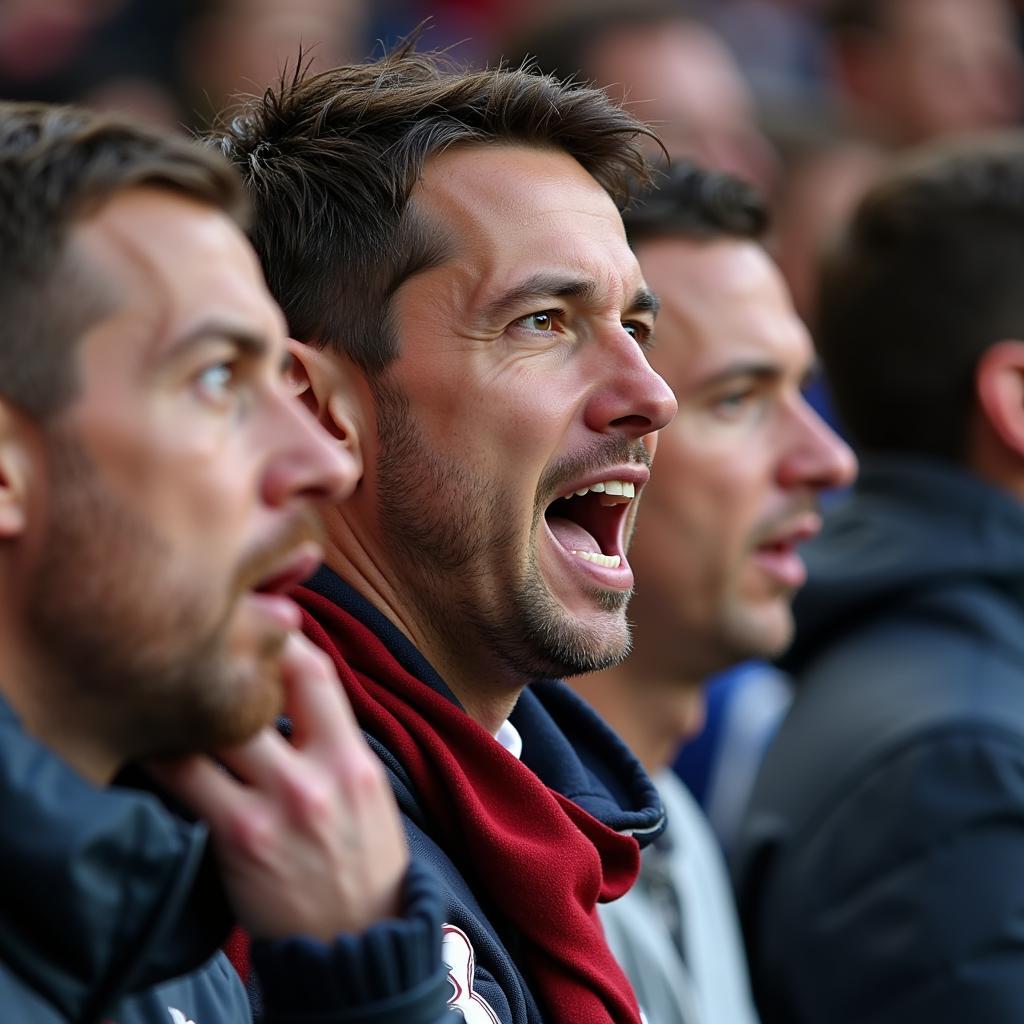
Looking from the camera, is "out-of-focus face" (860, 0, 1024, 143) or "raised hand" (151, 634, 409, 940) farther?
"out-of-focus face" (860, 0, 1024, 143)

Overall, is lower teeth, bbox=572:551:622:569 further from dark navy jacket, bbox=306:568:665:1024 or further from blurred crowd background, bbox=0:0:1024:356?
blurred crowd background, bbox=0:0:1024:356

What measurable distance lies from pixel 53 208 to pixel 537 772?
1.32 meters

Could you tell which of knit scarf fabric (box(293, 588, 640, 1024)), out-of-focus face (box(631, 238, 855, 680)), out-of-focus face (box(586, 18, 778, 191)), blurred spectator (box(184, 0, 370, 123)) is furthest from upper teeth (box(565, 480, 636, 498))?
blurred spectator (box(184, 0, 370, 123))

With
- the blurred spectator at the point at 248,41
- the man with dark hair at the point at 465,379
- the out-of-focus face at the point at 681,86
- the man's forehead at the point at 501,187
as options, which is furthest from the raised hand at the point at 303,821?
the blurred spectator at the point at 248,41

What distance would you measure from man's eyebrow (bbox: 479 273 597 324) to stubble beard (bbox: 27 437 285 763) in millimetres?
953

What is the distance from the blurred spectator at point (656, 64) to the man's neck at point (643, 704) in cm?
242

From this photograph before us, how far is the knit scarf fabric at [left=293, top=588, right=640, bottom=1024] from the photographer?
2.37 metres

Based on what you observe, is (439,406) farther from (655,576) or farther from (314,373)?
(655,576)

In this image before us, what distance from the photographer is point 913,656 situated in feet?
12.9

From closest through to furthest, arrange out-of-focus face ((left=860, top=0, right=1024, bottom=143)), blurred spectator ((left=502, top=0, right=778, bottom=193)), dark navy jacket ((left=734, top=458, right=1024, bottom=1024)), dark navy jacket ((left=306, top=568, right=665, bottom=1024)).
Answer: dark navy jacket ((left=306, top=568, right=665, bottom=1024)) → dark navy jacket ((left=734, top=458, right=1024, bottom=1024)) → blurred spectator ((left=502, top=0, right=778, bottom=193)) → out-of-focus face ((left=860, top=0, right=1024, bottom=143))

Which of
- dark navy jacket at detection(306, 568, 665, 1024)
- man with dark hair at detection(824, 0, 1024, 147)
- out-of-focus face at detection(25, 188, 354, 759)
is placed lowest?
man with dark hair at detection(824, 0, 1024, 147)

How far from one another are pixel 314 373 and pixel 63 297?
933 mm

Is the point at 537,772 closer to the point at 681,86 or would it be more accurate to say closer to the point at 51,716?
the point at 51,716

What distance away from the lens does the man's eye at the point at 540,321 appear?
2.68 metres
